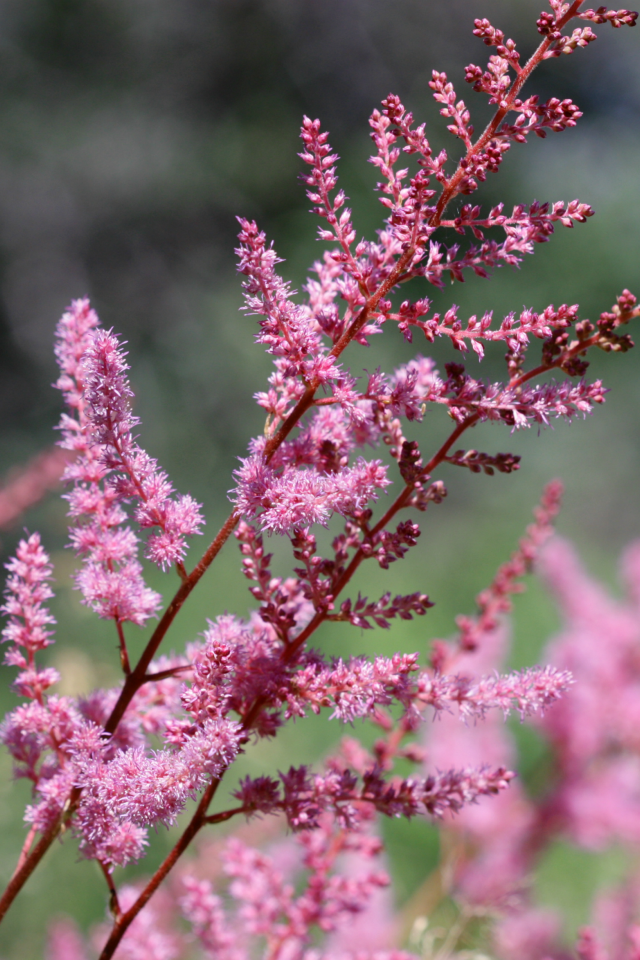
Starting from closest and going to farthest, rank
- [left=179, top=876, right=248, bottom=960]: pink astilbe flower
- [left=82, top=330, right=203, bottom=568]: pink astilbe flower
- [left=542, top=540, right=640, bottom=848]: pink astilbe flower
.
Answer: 1. [left=82, top=330, right=203, bottom=568]: pink astilbe flower
2. [left=179, top=876, right=248, bottom=960]: pink astilbe flower
3. [left=542, top=540, right=640, bottom=848]: pink astilbe flower

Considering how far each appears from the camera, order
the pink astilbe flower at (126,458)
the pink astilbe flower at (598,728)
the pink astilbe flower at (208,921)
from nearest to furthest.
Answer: the pink astilbe flower at (126,458)
the pink astilbe flower at (208,921)
the pink astilbe flower at (598,728)

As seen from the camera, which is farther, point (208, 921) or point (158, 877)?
point (208, 921)

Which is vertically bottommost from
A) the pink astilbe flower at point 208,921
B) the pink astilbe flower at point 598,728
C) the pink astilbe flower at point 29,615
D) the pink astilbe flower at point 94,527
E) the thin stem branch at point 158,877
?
the thin stem branch at point 158,877

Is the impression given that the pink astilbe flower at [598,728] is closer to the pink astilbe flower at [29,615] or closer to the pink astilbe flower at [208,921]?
the pink astilbe flower at [208,921]

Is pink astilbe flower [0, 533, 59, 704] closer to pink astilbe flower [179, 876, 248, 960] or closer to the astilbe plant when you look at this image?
the astilbe plant

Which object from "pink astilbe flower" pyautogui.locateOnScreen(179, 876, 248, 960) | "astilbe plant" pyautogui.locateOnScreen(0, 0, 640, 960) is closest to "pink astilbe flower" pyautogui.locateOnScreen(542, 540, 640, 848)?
"pink astilbe flower" pyautogui.locateOnScreen(179, 876, 248, 960)

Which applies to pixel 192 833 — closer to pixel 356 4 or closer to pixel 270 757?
pixel 270 757

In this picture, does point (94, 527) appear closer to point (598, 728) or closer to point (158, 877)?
point (158, 877)

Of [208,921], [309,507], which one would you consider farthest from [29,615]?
[208,921]

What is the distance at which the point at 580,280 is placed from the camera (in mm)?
3279

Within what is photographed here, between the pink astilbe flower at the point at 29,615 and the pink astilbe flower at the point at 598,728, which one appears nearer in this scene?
the pink astilbe flower at the point at 29,615

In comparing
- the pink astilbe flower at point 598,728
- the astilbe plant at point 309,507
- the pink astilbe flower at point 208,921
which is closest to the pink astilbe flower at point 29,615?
the astilbe plant at point 309,507

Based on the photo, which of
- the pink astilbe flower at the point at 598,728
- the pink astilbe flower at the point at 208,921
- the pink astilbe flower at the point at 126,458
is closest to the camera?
the pink astilbe flower at the point at 126,458

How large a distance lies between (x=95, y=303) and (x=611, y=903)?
246 cm
